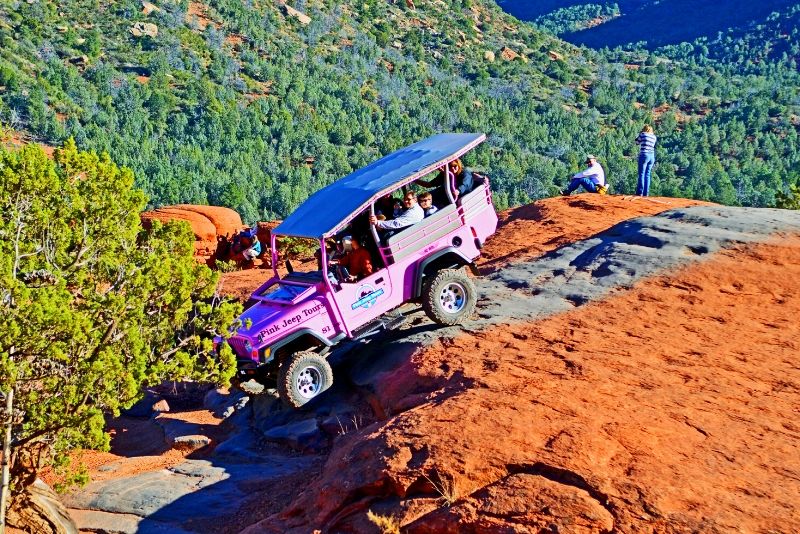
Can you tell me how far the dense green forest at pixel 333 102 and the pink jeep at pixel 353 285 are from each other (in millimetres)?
36227

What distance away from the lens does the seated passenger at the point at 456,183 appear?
13461 mm

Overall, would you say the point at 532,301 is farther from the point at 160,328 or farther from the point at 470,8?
the point at 470,8

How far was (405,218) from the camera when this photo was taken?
42.1 ft

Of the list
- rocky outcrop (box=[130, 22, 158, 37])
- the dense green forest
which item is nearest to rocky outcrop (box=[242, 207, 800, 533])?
the dense green forest

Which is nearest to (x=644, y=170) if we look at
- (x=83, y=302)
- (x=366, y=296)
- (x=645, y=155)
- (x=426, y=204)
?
(x=645, y=155)

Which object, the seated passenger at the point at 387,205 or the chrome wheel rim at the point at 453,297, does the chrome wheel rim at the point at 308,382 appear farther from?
the seated passenger at the point at 387,205

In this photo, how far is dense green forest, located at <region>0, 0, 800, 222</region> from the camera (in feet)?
191

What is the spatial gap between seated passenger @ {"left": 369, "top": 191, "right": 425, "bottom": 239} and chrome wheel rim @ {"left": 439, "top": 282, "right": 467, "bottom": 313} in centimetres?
105

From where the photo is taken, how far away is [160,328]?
34.3 feet

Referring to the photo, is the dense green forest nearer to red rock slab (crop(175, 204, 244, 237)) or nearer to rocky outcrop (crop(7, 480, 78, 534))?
red rock slab (crop(175, 204, 244, 237))

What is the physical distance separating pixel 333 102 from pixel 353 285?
2477 inches

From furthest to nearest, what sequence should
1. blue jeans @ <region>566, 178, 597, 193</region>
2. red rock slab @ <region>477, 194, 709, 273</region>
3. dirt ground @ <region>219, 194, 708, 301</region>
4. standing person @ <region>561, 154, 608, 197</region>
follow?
1. blue jeans @ <region>566, 178, 597, 193</region>
2. standing person @ <region>561, 154, 608, 197</region>
3. dirt ground @ <region>219, 194, 708, 301</region>
4. red rock slab @ <region>477, 194, 709, 273</region>

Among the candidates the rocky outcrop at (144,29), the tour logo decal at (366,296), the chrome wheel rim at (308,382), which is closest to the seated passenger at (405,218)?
the tour logo decal at (366,296)

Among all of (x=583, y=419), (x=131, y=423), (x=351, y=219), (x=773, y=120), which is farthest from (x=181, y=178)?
(x=773, y=120)
